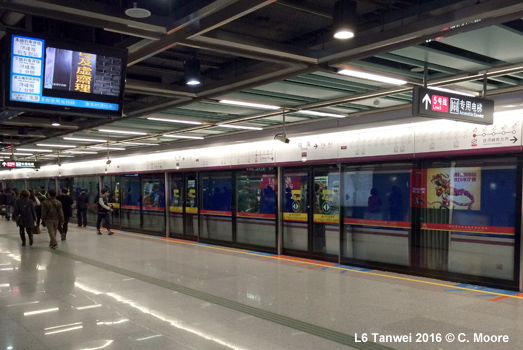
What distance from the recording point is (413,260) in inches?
302

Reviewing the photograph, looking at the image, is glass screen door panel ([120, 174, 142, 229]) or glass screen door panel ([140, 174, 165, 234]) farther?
glass screen door panel ([120, 174, 142, 229])

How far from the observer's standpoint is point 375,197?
837 cm

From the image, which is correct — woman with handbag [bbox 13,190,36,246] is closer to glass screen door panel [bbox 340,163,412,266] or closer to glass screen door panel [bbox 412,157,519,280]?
glass screen door panel [bbox 340,163,412,266]

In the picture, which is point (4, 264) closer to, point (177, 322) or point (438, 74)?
point (177, 322)

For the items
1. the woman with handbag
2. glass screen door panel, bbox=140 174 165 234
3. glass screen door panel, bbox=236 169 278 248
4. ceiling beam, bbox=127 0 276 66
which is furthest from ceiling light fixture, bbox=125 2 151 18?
glass screen door panel, bbox=140 174 165 234

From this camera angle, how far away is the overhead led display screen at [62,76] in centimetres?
401

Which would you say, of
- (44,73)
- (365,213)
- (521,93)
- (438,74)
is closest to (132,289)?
(44,73)

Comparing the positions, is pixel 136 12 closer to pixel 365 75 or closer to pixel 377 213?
pixel 365 75

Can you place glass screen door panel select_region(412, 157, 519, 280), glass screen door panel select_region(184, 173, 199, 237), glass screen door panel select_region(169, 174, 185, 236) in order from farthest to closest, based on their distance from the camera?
glass screen door panel select_region(169, 174, 185, 236) < glass screen door panel select_region(184, 173, 199, 237) < glass screen door panel select_region(412, 157, 519, 280)

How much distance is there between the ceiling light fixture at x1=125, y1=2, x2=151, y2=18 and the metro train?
5.21 metres

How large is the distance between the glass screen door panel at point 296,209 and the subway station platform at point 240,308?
861mm

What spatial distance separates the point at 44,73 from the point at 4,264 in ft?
20.2


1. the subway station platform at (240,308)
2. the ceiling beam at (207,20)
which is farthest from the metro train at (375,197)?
the ceiling beam at (207,20)

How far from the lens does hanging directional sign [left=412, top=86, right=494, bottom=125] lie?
16.3 ft
